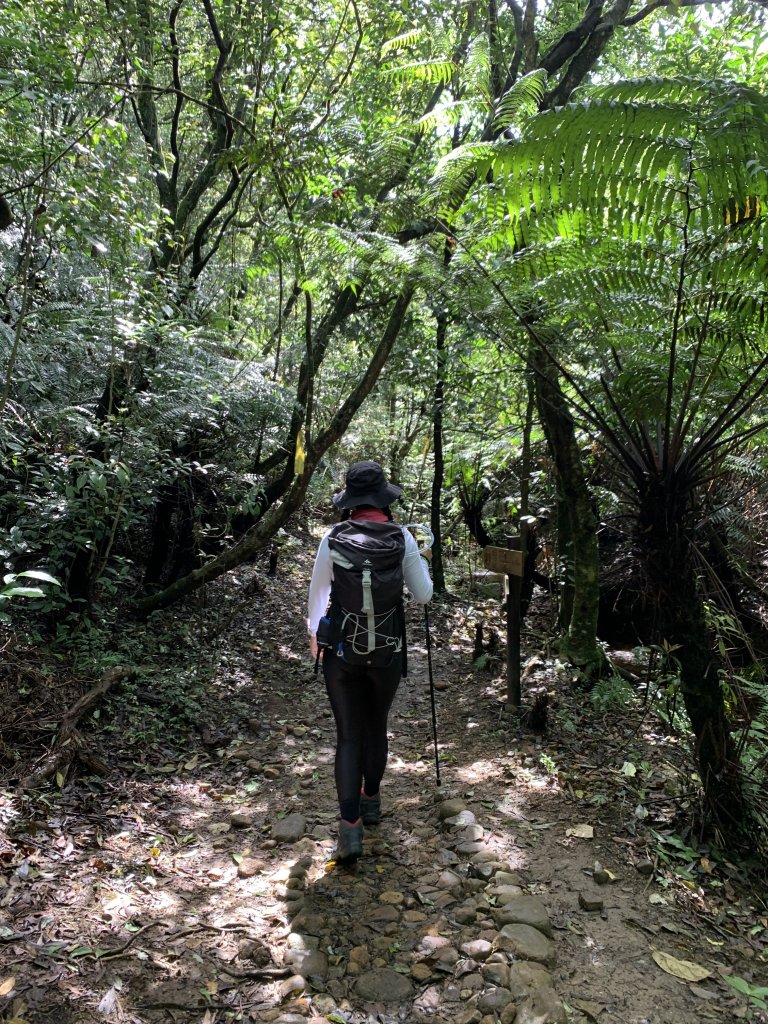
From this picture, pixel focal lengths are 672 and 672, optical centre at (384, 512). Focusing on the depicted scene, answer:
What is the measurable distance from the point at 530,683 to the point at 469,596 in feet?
13.6

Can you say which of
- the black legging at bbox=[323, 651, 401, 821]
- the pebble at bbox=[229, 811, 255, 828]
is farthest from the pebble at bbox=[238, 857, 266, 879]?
the black legging at bbox=[323, 651, 401, 821]

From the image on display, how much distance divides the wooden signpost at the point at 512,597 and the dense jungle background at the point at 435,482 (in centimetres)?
29

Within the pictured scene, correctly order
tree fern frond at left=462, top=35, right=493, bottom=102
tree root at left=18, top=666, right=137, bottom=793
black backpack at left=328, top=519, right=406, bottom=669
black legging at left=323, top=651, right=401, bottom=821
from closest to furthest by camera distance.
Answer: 1. black backpack at left=328, top=519, right=406, bottom=669
2. black legging at left=323, top=651, right=401, bottom=821
3. tree root at left=18, top=666, right=137, bottom=793
4. tree fern frond at left=462, top=35, right=493, bottom=102

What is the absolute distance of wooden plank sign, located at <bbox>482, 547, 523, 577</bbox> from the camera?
526 centimetres

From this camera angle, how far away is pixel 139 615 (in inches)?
278

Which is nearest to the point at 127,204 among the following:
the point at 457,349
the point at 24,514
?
the point at 24,514

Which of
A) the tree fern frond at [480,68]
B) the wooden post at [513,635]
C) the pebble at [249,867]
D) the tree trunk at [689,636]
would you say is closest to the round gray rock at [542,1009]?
the tree trunk at [689,636]

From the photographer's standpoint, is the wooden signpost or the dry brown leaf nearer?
the dry brown leaf

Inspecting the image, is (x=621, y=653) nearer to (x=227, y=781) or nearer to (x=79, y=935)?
(x=227, y=781)

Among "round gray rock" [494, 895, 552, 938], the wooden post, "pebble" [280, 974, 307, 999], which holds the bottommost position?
"pebble" [280, 974, 307, 999]

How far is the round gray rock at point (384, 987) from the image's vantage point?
259cm

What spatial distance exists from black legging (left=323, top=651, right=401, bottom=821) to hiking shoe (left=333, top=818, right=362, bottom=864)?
4 centimetres

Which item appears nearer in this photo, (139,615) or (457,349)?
(139,615)

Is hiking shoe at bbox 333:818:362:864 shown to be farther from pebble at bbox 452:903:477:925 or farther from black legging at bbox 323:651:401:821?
pebble at bbox 452:903:477:925
